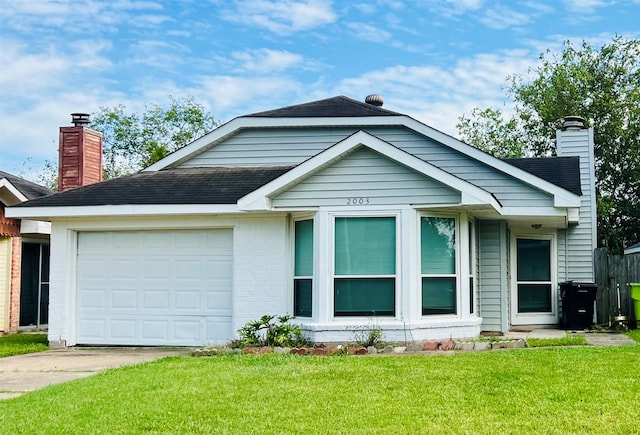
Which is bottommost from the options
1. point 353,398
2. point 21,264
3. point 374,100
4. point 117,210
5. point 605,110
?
point 353,398

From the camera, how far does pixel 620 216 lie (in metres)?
33.1

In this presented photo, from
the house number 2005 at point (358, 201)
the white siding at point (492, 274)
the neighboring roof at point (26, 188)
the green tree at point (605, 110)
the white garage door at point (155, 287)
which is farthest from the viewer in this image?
the green tree at point (605, 110)

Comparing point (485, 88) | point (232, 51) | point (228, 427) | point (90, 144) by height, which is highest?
point (485, 88)

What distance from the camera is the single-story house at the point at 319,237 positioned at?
39.8ft

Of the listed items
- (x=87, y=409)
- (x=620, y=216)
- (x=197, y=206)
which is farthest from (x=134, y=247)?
(x=620, y=216)

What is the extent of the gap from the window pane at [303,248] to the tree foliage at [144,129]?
100ft

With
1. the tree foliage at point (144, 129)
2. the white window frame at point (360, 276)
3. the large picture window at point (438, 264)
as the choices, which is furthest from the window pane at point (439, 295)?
the tree foliage at point (144, 129)

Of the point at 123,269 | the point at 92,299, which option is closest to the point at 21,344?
the point at 92,299

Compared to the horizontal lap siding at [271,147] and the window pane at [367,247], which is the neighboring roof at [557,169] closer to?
the horizontal lap siding at [271,147]

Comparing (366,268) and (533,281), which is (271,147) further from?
(533,281)

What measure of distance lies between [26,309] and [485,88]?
83.2ft

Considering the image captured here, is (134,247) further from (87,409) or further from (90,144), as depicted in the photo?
(87,409)

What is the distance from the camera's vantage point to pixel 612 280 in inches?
680

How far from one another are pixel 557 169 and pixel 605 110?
19000 mm
